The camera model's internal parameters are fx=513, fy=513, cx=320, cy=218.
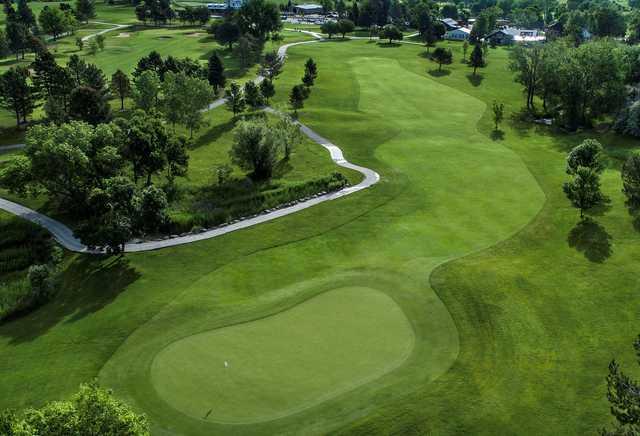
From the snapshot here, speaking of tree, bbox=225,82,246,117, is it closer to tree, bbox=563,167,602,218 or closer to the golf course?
the golf course

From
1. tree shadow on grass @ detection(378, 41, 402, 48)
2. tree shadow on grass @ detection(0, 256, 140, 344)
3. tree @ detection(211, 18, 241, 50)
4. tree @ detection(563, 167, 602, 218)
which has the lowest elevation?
tree shadow on grass @ detection(0, 256, 140, 344)

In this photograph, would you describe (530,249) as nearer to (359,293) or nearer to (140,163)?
(359,293)

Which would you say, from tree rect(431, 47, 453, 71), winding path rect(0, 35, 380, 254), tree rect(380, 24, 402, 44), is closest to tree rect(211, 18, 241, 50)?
tree rect(380, 24, 402, 44)

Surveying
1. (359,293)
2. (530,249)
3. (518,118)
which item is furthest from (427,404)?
(518,118)

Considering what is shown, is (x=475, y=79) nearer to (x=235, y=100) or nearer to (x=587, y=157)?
(x=235, y=100)

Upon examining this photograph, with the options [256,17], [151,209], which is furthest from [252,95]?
[256,17]

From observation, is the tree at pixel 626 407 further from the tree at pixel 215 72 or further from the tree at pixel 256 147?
the tree at pixel 215 72
